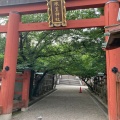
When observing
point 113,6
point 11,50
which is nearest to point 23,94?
point 11,50

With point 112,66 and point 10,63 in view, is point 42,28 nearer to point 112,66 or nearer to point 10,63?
point 10,63

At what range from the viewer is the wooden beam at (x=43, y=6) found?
8.33 metres

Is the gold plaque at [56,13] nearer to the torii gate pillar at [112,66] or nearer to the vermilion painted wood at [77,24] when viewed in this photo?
the vermilion painted wood at [77,24]

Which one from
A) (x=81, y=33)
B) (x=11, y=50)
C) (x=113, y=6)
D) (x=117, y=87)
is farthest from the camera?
(x=81, y=33)

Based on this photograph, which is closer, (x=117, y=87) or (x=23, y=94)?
(x=117, y=87)

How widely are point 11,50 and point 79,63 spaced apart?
6004 millimetres

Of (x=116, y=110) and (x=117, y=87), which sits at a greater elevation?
(x=117, y=87)

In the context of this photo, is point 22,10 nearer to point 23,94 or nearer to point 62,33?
point 62,33

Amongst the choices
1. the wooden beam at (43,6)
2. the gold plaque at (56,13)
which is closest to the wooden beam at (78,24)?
the gold plaque at (56,13)

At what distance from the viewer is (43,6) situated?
8.84 meters

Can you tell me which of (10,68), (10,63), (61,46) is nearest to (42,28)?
(10,63)

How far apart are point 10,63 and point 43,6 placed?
3165mm

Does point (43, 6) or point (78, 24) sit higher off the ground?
point (43, 6)

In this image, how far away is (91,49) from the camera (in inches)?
453
